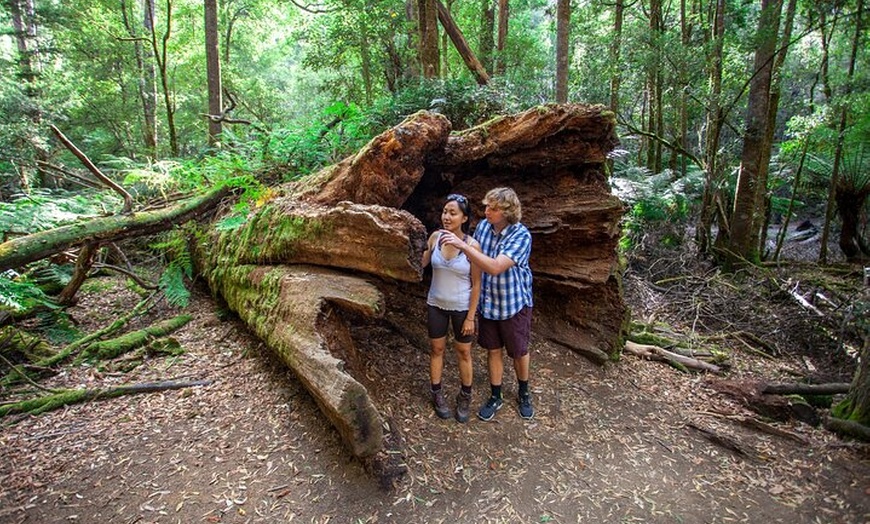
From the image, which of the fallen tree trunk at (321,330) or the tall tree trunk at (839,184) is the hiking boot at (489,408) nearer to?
the fallen tree trunk at (321,330)

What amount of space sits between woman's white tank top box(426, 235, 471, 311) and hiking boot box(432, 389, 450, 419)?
2.94 ft

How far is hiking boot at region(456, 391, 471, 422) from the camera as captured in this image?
378 centimetres

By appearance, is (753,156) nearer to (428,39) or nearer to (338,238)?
(428,39)

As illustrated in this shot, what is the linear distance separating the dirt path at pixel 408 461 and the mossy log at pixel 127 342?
1.14 ft

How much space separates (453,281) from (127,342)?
405 centimetres

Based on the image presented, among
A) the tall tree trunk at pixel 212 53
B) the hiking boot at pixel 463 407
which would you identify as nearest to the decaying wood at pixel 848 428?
the hiking boot at pixel 463 407

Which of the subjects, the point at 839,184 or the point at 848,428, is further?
the point at 839,184

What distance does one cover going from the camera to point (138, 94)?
48.8ft

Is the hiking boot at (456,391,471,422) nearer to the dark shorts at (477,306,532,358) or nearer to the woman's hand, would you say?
the dark shorts at (477,306,532,358)

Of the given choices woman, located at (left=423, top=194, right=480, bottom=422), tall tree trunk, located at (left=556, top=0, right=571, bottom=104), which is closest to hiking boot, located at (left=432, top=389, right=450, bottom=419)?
woman, located at (left=423, top=194, right=480, bottom=422)

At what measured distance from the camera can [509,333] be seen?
12.3 ft

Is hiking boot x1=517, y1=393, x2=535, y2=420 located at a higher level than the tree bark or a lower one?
lower

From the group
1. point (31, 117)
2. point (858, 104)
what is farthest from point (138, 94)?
point (858, 104)

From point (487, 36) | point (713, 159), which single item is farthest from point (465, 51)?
point (487, 36)
